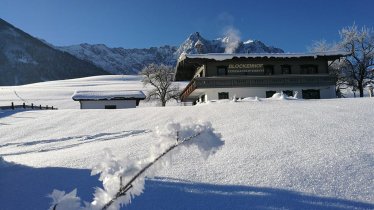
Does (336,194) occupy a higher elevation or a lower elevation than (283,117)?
lower

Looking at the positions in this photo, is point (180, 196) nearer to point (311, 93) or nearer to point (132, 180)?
point (132, 180)

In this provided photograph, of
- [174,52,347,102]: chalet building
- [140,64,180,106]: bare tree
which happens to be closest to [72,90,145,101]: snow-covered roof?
[140,64,180,106]: bare tree

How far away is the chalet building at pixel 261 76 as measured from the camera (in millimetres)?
32969

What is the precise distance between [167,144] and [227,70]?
32.6 meters

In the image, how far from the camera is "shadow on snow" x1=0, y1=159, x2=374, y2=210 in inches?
202

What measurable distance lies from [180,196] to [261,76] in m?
28.8

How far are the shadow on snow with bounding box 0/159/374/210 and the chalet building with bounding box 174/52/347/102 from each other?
26.5m

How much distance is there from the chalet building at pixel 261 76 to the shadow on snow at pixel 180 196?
86.9 feet

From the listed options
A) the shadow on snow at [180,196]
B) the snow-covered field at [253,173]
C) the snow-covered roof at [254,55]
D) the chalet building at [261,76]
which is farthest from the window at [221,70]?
the shadow on snow at [180,196]

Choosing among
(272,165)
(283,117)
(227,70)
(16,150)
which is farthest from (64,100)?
(272,165)

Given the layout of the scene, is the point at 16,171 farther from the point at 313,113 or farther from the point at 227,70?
the point at 227,70

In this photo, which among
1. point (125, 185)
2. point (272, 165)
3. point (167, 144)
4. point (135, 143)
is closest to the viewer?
point (125, 185)

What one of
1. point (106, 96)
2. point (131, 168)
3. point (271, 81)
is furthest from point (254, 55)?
point (131, 168)

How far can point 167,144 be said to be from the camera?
1758 mm
